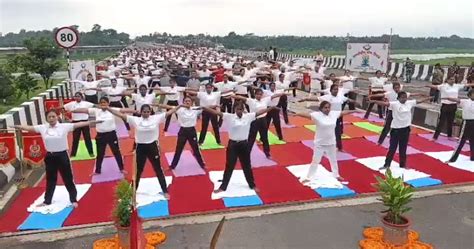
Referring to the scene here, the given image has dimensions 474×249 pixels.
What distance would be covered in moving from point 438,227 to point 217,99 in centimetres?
706

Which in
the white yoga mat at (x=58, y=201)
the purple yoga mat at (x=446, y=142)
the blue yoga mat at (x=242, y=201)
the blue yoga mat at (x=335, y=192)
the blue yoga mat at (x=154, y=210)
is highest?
the blue yoga mat at (x=335, y=192)

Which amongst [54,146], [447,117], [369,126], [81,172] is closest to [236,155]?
[54,146]

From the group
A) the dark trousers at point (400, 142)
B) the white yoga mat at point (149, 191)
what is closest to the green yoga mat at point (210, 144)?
the white yoga mat at point (149, 191)

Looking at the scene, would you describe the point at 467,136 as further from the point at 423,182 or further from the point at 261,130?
the point at 261,130

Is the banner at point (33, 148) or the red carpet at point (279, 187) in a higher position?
the banner at point (33, 148)

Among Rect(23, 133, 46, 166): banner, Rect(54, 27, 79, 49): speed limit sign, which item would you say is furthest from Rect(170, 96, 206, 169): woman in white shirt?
Rect(54, 27, 79, 49): speed limit sign

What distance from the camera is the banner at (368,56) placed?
20.0m

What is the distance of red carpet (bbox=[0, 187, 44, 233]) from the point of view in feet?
24.7

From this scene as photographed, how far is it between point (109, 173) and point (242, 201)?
347 centimetres

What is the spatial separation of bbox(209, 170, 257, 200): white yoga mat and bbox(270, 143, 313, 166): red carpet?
149 centimetres

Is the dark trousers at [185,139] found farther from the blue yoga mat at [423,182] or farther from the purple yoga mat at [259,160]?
the blue yoga mat at [423,182]

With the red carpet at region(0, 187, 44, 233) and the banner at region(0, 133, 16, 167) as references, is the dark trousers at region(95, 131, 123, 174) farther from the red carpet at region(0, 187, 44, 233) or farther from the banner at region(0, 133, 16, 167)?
the banner at region(0, 133, 16, 167)

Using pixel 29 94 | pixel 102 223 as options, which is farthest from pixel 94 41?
pixel 102 223

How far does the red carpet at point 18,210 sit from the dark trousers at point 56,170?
1.49 ft
